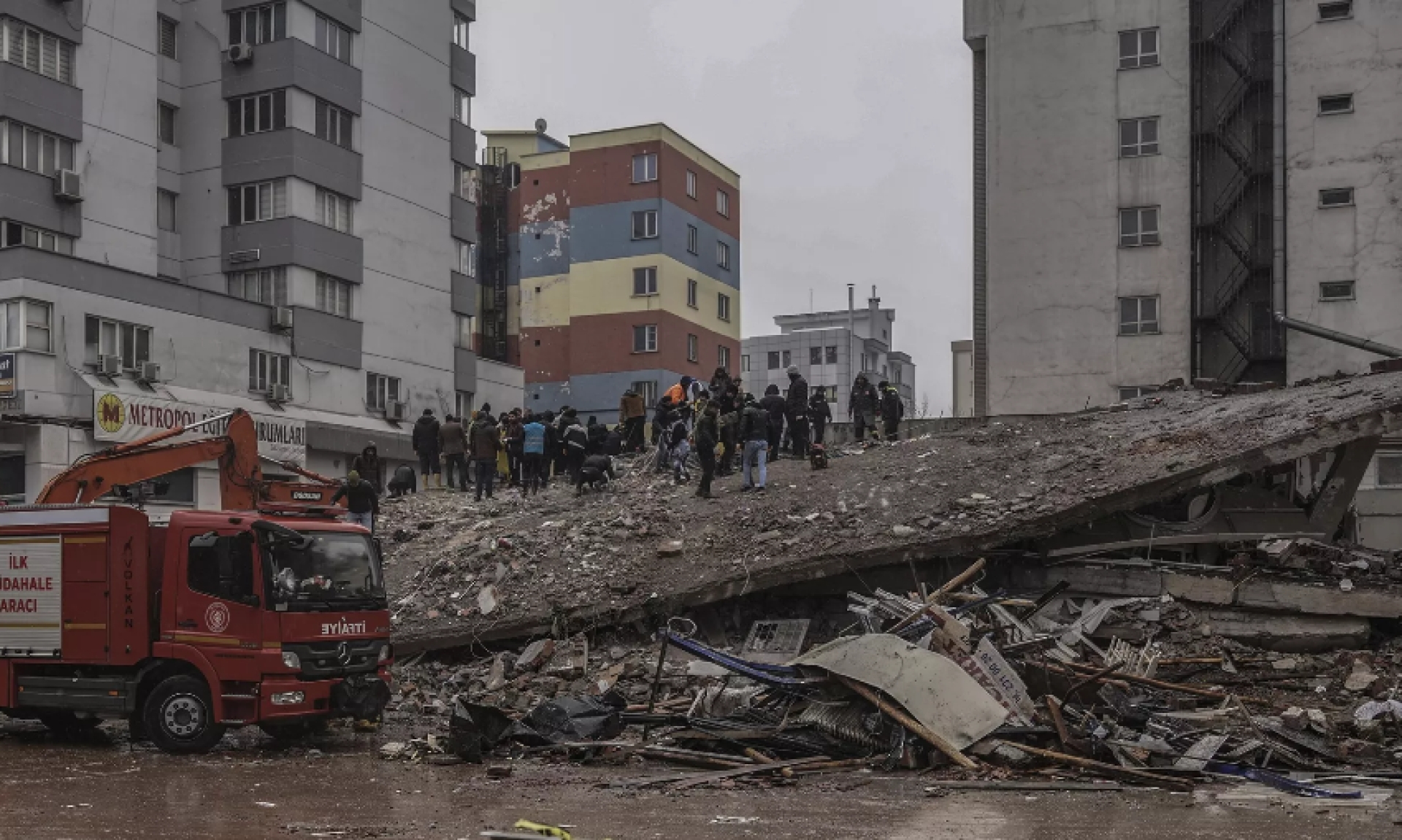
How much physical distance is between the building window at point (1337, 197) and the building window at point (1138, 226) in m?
3.90

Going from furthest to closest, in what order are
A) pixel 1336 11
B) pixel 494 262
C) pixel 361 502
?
1. pixel 494 262
2. pixel 1336 11
3. pixel 361 502

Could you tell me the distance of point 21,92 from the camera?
109ft

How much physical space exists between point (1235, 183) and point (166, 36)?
93.0 feet

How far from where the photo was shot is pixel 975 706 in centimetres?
1318

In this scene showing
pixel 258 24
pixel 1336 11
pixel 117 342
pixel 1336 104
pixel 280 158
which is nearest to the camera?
pixel 117 342

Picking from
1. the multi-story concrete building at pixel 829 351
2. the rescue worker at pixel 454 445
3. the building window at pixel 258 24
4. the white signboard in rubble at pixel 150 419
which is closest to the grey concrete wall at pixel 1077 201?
the rescue worker at pixel 454 445

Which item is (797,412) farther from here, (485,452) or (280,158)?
(280,158)

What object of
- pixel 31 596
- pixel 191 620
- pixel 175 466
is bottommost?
pixel 191 620

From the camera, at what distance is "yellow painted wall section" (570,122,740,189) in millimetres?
52094

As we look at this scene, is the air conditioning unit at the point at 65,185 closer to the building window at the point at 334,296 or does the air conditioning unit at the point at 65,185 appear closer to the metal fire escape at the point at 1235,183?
the building window at the point at 334,296

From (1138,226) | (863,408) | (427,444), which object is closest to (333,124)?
(427,444)

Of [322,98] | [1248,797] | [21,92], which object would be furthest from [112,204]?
[1248,797]

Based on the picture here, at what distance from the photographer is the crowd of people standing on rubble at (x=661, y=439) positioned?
24.7 meters

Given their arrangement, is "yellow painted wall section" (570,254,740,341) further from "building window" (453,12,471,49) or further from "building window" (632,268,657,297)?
"building window" (453,12,471,49)
